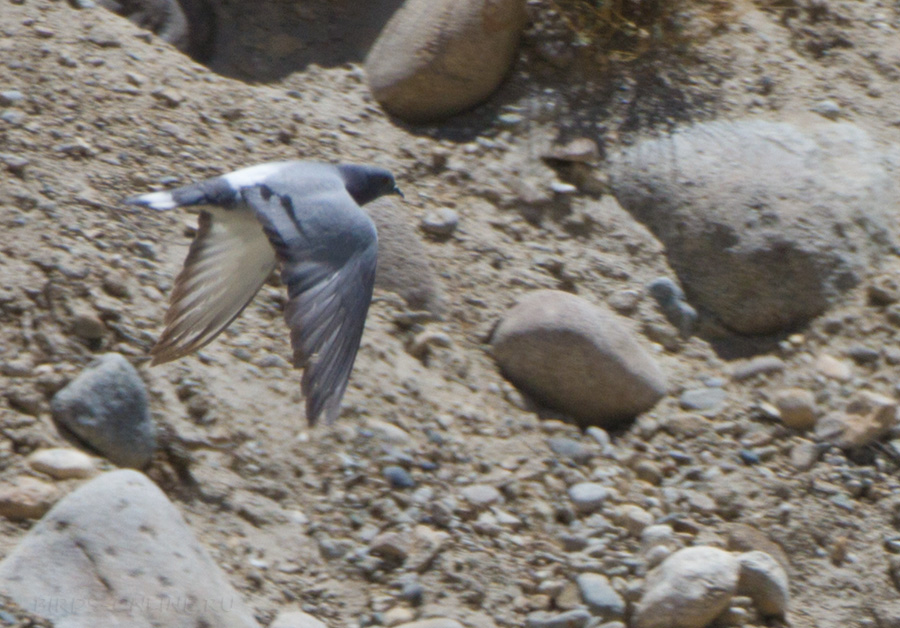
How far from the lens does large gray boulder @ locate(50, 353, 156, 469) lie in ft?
9.39

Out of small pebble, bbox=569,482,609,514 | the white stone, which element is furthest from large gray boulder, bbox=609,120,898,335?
the white stone

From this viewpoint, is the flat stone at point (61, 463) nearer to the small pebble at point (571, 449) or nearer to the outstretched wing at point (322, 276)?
the outstretched wing at point (322, 276)

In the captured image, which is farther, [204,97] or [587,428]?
[204,97]

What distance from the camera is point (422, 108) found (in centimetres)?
441

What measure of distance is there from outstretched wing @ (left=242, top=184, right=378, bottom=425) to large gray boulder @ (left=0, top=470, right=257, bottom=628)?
0.43 m

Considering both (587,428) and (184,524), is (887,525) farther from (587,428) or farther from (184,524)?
(184,524)

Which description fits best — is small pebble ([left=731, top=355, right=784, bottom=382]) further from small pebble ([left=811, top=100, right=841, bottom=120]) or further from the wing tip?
the wing tip

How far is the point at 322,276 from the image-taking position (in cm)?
266

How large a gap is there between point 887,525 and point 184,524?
1980 mm

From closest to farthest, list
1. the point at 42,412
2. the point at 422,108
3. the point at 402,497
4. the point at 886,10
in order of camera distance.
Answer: the point at 42,412 < the point at 402,497 < the point at 422,108 < the point at 886,10

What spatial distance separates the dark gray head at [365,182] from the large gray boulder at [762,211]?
3.82ft

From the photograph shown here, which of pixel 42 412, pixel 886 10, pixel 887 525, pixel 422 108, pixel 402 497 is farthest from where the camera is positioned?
pixel 886 10

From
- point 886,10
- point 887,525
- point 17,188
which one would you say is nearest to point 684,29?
point 886,10

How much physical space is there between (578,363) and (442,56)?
1.34 m
